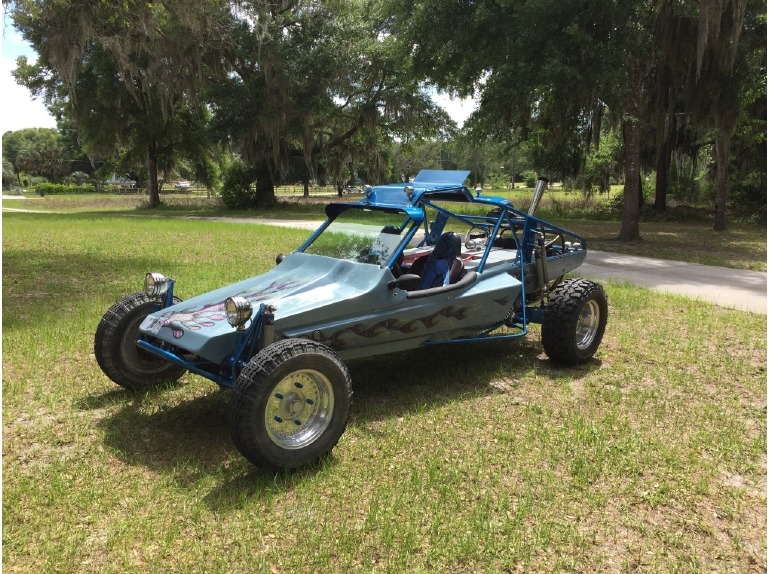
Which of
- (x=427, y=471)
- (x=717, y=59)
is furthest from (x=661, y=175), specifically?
(x=427, y=471)

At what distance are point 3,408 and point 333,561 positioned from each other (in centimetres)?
314

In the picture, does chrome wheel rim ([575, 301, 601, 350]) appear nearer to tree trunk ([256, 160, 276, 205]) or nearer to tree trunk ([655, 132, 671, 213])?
tree trunk ([655, 132, 671, 213])

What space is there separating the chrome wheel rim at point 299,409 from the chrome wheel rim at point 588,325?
117 inches

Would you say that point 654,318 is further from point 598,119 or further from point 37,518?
point 598,119

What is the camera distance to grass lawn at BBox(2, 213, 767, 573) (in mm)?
3029

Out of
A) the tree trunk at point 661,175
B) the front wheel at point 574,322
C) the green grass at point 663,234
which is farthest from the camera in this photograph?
the tree trunk at point 661,175

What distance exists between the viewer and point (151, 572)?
112 inches

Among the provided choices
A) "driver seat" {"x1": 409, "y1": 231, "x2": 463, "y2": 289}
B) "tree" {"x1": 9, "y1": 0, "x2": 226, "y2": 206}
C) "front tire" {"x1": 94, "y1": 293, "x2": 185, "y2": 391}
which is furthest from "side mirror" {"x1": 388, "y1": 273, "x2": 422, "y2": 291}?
"tree" {"x1": 9, "y1": 0, "x2": 226, "y2": 206}

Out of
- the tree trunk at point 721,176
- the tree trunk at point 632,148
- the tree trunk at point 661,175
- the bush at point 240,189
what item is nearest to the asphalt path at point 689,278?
the tree trunk at point 632,148

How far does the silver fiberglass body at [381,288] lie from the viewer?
4191mm

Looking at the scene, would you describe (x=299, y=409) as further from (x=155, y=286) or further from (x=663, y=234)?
(x=663, y=234)

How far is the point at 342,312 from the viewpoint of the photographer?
4.40 m

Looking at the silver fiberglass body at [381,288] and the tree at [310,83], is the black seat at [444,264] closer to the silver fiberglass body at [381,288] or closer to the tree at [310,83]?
the silver fiberglass body at [381,288]

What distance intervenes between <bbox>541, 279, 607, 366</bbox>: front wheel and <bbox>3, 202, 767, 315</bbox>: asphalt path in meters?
3.43
